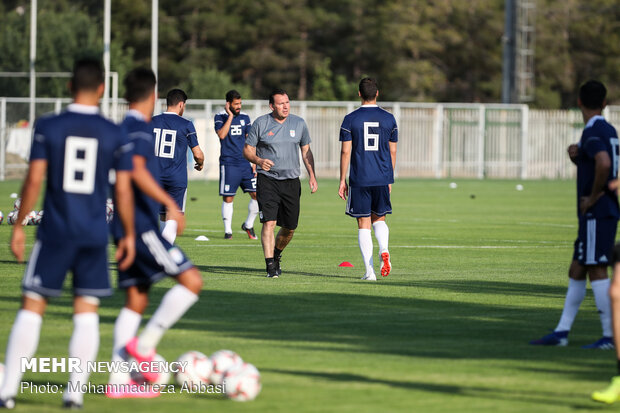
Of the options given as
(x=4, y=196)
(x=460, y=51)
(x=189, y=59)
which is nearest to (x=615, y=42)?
(x=460, y=51)

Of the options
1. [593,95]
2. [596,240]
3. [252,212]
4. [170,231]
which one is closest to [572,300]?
[596,240]

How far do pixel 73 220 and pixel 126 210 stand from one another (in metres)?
0.45

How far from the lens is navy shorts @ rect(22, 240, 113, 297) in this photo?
7020 millimetres

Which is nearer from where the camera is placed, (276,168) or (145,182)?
(145,182)

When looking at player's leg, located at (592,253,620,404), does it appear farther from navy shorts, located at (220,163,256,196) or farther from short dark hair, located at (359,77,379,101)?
navy shorts, located at (220,163,256,196)

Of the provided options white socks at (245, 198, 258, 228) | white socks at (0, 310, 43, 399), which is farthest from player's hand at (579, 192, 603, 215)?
white socks at (245, 198, 258, 228)

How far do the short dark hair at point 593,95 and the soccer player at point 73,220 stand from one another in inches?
155

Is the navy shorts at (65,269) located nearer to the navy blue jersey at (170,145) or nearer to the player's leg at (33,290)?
the player's leg at (33,290)

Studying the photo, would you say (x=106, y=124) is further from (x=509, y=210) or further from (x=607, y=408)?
(x=509, y=210)

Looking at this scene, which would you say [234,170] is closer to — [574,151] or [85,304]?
[574,151]

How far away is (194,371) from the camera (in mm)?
7711

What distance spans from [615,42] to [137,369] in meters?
69.9

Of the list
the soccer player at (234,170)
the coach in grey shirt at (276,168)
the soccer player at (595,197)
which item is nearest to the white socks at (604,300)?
the soccer player at (595,197)

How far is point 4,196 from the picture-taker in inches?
1294
